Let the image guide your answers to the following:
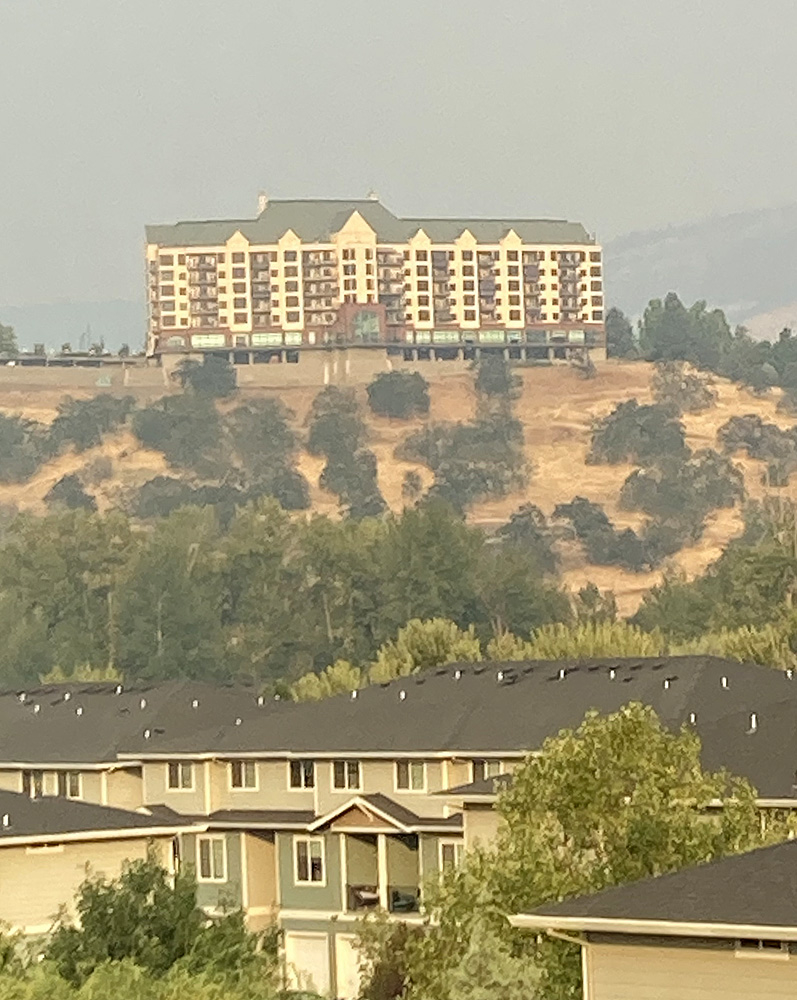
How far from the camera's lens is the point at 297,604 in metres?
143

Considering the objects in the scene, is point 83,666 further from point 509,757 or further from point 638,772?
point 638,772

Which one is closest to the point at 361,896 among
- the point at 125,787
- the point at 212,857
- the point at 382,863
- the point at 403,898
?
the point at 382,863

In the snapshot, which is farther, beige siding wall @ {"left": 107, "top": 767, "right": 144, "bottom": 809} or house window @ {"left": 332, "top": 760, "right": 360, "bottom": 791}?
beige siding wall @ {"left": 107, "top": 767, "right": 144, "bottom": 809}

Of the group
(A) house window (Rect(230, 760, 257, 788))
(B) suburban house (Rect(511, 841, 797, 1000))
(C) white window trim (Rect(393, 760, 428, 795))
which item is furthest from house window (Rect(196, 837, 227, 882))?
(B) suburban house (Rect(511, 841, 797, 1000))

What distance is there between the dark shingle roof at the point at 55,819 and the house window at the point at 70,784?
23.2m

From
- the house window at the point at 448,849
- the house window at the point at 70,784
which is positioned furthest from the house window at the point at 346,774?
the house window at the point at 70,784

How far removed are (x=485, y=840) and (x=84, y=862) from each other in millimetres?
8599

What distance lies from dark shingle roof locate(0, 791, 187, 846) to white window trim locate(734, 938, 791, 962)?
844 inches

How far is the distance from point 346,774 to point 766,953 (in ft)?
133

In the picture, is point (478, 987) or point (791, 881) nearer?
point (791, 881)

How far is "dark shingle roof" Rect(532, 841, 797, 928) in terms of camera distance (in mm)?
24938

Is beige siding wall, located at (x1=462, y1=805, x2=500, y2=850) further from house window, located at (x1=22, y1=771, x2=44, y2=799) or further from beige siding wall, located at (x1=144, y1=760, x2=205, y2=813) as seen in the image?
house window, located at (x1=22, y1=771, x2=44, y2=799)

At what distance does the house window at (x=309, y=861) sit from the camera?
61.0m

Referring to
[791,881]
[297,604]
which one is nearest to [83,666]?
[297,604]
